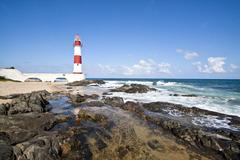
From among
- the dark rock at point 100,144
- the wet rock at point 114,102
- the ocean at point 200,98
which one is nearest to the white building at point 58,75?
the ocean at point 200,98

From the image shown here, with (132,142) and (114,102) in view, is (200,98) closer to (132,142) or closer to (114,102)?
(114,102)

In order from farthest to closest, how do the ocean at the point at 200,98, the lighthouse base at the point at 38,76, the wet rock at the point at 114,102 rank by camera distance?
the lighthouse base at the point at 38,76
the ocean at the point at 200,98
the wet rock at the point at 114,102

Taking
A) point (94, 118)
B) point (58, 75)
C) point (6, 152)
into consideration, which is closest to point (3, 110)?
point (94, 118)

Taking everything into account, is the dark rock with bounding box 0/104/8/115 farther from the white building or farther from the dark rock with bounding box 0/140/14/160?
the white building

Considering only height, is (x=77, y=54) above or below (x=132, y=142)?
above

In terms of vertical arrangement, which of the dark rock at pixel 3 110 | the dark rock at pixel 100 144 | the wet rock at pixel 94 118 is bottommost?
the dark rock at pixel 100 144

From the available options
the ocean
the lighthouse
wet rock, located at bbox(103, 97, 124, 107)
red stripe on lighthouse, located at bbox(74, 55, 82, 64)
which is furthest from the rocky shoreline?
the lighthouse

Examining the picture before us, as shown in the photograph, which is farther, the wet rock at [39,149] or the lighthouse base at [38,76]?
the lighthouse base at [38,76]

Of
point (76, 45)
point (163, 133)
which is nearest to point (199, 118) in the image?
point (163, 133)

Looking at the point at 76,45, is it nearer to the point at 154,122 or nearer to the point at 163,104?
the point at 163,104

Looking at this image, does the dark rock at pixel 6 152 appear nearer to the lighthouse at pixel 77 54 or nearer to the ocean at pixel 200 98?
the ocean at pixel 200 98

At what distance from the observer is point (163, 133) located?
292 inches

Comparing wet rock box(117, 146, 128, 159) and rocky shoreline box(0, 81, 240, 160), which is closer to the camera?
rocky shoreline box(0, 81, 240, 160)

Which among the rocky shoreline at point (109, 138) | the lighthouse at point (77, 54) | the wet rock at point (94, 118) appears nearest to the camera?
the rocky shoreline at point (109, 138)
